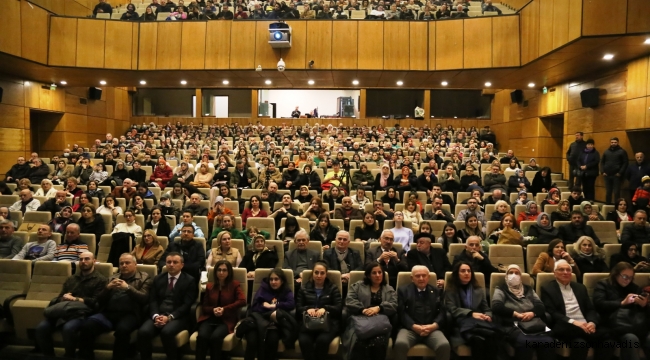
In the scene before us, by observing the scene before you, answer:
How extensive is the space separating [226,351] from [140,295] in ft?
2.57

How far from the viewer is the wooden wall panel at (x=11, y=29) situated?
7.63 meters

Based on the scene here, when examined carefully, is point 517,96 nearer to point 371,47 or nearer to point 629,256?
point 371,47

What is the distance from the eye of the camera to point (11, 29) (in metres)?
7.81

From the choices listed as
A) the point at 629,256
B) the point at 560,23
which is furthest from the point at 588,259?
the point at 560,23

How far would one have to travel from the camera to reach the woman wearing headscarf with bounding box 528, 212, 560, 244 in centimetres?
478

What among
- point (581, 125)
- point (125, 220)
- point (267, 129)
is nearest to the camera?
point (125, 220)

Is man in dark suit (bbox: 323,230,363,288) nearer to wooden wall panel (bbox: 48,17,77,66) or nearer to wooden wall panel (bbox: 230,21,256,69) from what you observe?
wooden wall panel (bbox: 230,21,256,69)

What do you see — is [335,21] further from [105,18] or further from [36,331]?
[36,331]

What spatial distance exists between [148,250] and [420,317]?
2.53m

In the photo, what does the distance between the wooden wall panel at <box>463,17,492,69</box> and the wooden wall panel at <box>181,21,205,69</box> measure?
5.31 meters

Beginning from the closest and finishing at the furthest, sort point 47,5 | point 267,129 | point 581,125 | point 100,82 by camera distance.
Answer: point 581,125 < point 47,5 < point 100,82 < point 267,129

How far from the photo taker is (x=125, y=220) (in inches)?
201

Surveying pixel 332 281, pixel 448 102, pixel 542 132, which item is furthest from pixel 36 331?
pixel 448 102

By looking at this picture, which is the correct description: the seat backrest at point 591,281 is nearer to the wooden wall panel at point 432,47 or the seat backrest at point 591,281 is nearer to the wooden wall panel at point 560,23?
the wooden wall panel at point 560,23
